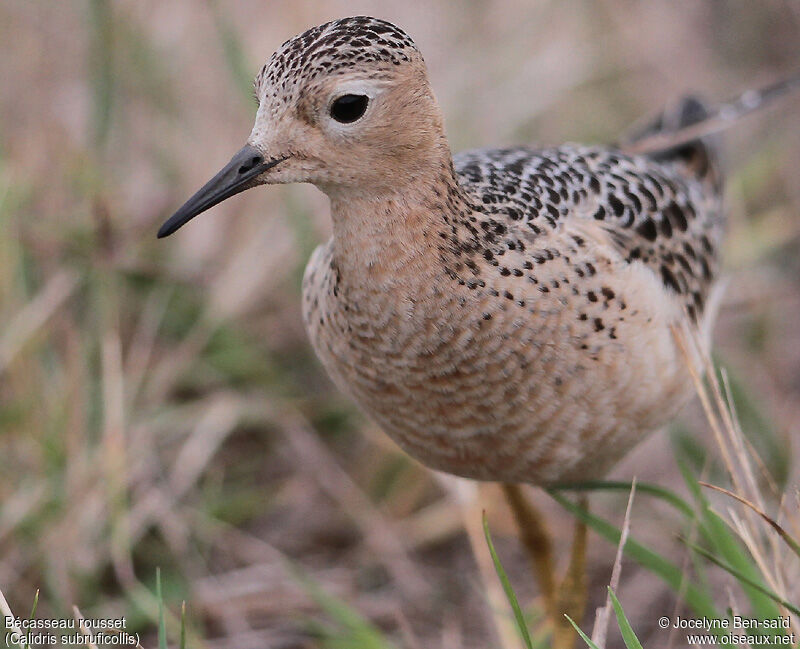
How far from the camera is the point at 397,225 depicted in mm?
2586

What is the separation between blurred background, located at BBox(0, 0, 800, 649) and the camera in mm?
3789

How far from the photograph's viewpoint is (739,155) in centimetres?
608

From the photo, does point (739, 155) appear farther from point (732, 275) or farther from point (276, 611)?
point (276, 611)

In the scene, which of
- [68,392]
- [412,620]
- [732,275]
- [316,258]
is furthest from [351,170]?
[732,275]

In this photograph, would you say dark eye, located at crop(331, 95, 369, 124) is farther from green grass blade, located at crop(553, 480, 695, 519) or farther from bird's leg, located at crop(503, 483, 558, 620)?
bird's leg, located at crop(503, 483, 558, 620)

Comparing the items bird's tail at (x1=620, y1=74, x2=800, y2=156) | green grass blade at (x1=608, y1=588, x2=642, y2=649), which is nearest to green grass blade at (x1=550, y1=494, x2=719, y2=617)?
green grass blade at (x1=608, y1=588, x2=642, y2=649)

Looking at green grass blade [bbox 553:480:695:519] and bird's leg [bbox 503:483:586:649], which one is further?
bird's leg [bbox 503:483:586:649]

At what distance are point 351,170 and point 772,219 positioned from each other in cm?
312

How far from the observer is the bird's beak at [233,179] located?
246 centimetres

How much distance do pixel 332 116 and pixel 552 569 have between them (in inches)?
80.0

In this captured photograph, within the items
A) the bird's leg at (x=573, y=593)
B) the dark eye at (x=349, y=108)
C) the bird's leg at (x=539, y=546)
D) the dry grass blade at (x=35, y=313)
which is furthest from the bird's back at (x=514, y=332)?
the dry grass blade at (x=35, y=313)

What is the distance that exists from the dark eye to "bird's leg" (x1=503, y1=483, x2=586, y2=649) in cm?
160

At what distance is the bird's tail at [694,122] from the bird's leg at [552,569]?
1363 millimetres

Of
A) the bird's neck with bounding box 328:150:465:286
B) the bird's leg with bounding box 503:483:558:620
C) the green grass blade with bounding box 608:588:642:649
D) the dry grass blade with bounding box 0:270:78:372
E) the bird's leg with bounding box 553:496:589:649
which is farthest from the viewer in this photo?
the dry grass blade with bounding box 0:270:78:372
